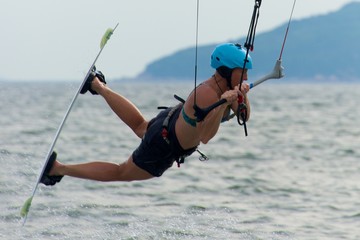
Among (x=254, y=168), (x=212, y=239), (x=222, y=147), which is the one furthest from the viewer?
(x=222, y=147)

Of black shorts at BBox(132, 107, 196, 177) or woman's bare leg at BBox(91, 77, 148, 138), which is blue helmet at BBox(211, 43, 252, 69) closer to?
black shorts at BBox(132, 107, 196, 177)

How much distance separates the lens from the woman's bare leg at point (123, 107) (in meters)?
9.91

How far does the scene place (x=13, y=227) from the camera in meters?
11.1

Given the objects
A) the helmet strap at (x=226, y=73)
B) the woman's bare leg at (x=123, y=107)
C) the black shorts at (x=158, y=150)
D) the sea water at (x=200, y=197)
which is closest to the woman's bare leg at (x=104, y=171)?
the black shorts at (x=158, y=150)

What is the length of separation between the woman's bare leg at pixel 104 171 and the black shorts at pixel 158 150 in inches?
4.1

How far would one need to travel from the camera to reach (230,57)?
8.84 metres

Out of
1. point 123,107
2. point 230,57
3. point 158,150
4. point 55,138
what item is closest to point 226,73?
point 230,57

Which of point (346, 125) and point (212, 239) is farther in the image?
point (346, 125)

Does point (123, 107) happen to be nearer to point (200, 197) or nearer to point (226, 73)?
point (226, 73)

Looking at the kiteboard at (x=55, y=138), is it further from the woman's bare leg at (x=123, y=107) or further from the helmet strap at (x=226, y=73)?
the helmet strap at (x=226, y=73)

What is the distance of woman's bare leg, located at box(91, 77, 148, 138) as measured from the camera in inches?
390

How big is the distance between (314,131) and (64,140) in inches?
460

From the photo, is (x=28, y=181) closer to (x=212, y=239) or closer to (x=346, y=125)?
(x=212, y=239)

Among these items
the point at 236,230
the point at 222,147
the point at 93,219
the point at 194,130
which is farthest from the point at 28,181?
the point at 222,147
